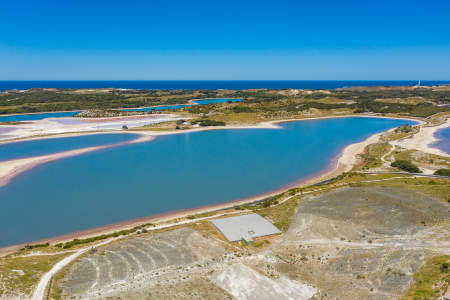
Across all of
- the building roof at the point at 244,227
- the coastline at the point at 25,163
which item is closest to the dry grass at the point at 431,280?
the building roof at the point at 244,227

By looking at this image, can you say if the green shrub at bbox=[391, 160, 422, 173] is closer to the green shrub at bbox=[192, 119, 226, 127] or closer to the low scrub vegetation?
the low scrub vegetation

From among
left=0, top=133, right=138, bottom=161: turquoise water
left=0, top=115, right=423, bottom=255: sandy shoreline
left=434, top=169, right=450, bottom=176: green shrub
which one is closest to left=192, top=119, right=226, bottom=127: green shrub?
left=0, top=115, right=423, bottom=255: sandy shoreline

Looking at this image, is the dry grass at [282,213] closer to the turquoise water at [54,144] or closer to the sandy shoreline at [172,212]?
the sandy shoreline at [172,212]

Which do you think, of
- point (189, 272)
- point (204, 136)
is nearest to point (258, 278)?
point (189, 272)

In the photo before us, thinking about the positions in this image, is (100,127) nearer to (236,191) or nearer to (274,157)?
(274,157)

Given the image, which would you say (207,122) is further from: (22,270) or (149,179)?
(22,270)

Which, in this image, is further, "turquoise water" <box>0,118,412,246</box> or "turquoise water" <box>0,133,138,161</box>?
"turquoise water" <box>0,133,138,161</box>
